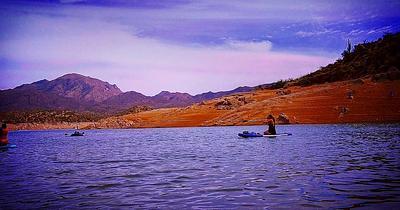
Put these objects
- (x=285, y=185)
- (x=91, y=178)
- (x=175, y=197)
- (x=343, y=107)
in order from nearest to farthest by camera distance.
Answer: (x=175, y=197) < (x=285, y=185) < (x=91, y=178) < (x=343, y=107)

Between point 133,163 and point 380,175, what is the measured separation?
1431 centimetres

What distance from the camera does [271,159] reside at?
23.4 m

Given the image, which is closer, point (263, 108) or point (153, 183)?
point (153, 183)

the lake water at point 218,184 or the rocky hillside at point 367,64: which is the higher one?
the rocky hillside at point 367,64

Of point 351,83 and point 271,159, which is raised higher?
point 351,83

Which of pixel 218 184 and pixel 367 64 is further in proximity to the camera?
pixel 367 64

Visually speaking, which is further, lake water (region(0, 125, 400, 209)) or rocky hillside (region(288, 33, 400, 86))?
rocky hillside (region(288, 33, 400, 86))

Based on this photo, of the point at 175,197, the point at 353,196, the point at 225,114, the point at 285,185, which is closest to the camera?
the point at 353,196

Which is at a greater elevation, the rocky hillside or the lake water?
the rocky hillside

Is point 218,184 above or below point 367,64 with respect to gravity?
below

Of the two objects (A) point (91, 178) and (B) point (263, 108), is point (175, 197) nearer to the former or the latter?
(A) point (91, 178)

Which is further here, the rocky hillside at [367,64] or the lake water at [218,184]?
the rocky hillside at [367,64]

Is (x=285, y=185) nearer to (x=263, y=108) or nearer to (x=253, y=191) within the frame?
(x=253, y=191)

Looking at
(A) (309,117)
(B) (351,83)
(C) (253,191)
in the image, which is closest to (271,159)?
(C) (253,191)
